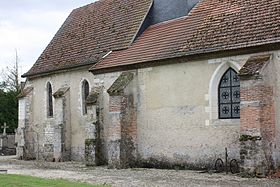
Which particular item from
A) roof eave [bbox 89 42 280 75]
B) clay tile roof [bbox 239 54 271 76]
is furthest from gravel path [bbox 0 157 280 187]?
roof eave [bbox 89 42 280 75]

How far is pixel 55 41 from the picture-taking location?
3300cm

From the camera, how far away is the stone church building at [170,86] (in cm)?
1798

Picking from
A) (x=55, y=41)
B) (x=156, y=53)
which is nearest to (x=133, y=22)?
(x=156, y=53)

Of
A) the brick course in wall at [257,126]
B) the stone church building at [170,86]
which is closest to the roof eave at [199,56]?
the stone church building at [170,86]

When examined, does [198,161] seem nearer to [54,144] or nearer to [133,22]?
[133,22]

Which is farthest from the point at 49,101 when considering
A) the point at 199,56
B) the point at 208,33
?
Result: the point at 208,33

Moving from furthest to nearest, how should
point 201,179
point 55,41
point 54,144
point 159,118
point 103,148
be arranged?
point 55,41, point 54,144, point 103,148, point 159,118, point 201,179

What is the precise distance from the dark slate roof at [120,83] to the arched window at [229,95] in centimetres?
500

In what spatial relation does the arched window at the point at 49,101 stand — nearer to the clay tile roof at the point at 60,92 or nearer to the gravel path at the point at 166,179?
the clay tile roof at the point at 60,92

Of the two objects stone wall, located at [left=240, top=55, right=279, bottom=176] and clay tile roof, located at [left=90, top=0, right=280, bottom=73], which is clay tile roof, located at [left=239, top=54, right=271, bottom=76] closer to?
stone wall, located at [left=240, top=55, right=279, bottom=176]

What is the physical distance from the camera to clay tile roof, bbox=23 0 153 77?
26.2m

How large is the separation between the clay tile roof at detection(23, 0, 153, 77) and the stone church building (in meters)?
0.09

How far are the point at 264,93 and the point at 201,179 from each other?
3.91m

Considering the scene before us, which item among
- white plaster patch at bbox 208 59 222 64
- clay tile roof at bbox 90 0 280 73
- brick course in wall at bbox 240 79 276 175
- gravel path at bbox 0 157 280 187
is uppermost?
clay tile roof at bbox 90 0 280 73
